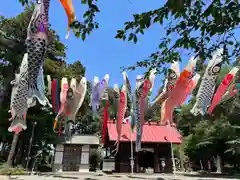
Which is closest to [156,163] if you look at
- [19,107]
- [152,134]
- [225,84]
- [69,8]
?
[152,134]

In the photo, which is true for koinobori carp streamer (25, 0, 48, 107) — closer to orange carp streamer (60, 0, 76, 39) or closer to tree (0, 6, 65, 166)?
orange carp streamer (60, 0, 76, 39)

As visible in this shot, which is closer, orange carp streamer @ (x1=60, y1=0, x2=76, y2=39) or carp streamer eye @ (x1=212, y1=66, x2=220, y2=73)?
orange carp streamer @ (x1=60, y1=0, x2=76, y2=39)

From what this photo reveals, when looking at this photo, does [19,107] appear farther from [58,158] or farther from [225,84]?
[58,158]

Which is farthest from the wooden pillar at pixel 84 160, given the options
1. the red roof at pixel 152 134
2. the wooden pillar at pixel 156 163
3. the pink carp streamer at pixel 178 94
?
the pink carp streamer at pixel 178 94

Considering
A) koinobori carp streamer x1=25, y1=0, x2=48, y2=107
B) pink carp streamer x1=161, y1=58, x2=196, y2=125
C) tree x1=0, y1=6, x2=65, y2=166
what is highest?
tree x1=0, y1=6, x2=65, y2=166

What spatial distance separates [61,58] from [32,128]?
616 centimetres

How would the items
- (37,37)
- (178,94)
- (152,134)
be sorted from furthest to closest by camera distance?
(152,134) < (178,94) < (37,37)

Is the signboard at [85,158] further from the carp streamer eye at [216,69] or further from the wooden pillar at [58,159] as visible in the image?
the carp streamer eye at [216,69]

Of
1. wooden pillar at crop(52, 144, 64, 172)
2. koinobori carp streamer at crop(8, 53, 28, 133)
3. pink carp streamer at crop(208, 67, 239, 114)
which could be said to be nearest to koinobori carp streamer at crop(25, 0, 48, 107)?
koinobori carp streamer at crop(8, 53, 28, 133)

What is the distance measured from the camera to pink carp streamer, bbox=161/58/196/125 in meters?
9.55

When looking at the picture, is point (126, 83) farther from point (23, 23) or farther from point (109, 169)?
point (23, 23)

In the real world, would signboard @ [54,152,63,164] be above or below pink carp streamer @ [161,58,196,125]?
below

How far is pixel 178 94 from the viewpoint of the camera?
9992mm

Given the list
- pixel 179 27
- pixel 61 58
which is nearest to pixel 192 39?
pixel 179 27
